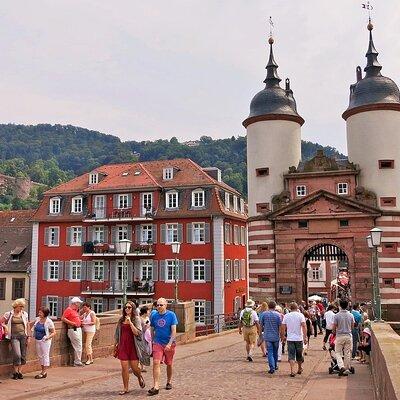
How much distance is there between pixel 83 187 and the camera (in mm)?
46875

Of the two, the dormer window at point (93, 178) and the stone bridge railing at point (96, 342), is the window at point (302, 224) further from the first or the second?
the dormer window at point (93, 178)

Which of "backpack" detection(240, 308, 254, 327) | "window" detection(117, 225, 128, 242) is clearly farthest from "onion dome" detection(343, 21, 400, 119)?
"backpack" detection(240, 308, 254, 327)

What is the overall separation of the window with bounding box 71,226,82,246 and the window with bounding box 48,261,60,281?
2.17 m

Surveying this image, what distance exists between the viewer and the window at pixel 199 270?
41.4 meters

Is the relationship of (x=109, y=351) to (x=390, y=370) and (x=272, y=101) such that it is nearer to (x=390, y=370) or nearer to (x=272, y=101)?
(x=390, y=370)

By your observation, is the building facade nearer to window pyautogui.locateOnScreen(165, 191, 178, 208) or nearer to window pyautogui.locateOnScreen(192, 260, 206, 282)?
window pyautogui.locateOnScreen(192, 260, 206, 282)

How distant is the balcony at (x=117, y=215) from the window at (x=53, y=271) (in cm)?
447

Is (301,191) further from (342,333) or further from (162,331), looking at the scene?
(162,331)

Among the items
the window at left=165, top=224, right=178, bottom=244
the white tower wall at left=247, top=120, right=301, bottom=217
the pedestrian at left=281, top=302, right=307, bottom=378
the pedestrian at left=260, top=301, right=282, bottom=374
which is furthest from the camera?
the window at left=165, top=224, right=178, bottom=244

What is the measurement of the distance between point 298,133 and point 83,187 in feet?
62.2

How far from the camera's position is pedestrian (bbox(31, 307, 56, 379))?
12531 mm

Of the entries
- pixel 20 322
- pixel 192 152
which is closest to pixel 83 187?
pixel 20 322

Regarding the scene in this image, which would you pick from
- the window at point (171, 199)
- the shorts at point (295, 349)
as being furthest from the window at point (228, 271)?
the shorts at point (295, 349)

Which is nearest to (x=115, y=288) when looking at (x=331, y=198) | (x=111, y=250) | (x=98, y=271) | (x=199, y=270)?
(x=98, y=271)
